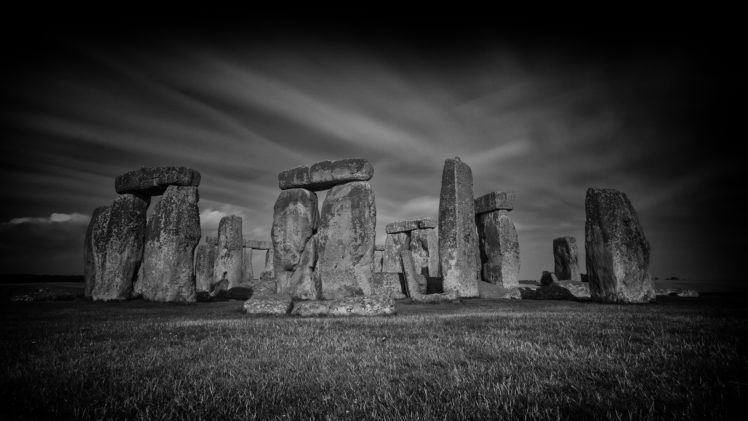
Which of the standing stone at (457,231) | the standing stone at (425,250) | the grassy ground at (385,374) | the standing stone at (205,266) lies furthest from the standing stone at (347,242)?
the standing stone at (425,250)

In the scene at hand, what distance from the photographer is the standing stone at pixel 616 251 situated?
33.8 ft

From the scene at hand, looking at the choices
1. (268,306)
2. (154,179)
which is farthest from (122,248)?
(268,306)

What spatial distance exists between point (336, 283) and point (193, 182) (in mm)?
6099

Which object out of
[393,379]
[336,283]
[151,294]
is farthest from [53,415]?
[151,294]

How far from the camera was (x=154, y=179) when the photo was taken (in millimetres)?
12391

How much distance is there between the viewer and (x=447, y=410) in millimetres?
2078

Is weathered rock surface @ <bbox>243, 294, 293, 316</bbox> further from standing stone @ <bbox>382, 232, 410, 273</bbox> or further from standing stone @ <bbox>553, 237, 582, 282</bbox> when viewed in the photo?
standing stone @ <bbox>553, 237, 582, 282</bbox>

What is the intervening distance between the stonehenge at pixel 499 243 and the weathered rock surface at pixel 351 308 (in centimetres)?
1024

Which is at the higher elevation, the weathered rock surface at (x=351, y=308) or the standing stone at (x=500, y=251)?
the standing stone at (x=500, y=251)

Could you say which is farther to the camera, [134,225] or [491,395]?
[134,225]

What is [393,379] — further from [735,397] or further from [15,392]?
[15,392]

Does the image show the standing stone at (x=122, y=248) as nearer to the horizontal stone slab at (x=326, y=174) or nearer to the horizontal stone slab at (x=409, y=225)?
the horizontal stone slab at (x=326, y=174)

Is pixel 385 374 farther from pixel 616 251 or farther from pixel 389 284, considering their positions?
pixel 389 284

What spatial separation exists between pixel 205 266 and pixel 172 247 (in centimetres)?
897
